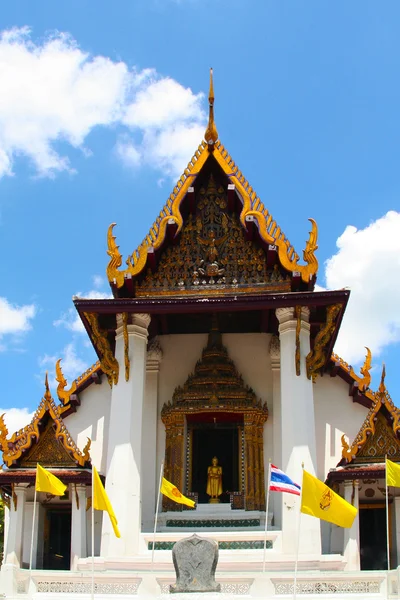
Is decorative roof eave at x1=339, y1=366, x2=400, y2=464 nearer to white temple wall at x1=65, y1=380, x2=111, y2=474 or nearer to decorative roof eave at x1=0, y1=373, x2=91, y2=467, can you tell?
decorative roof eave at x1=0, y1=373, x2=91, y2=467

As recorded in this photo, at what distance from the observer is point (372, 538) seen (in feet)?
48.6

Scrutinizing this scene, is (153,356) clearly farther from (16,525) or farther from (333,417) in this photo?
(16,525)

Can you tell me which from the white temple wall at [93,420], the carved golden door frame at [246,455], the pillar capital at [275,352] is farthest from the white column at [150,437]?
the pillar capital at [275,352]

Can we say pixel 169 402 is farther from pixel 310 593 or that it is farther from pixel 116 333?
pixel 310 593

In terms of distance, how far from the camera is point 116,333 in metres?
13.9

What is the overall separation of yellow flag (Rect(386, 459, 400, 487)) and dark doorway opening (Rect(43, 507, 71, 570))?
698cm

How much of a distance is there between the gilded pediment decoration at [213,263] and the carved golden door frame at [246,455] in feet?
8.33

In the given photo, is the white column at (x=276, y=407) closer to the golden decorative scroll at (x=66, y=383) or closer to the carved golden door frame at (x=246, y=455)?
the carved golden door frame at (x=246, y=455)

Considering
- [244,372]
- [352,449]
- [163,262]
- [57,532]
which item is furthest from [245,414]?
[57,532]

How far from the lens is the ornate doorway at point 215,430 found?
14531 mm

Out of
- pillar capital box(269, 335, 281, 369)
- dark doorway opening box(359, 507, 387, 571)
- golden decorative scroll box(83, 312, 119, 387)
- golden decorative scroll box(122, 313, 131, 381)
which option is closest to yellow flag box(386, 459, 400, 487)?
dark doorway opening box(359, 507, 387, 571)

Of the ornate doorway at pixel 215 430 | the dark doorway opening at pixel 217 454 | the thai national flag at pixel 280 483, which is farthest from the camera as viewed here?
the dark doorway opening at pixel 217 454

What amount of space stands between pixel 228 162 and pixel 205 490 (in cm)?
597

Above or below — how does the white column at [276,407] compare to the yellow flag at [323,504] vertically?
above
